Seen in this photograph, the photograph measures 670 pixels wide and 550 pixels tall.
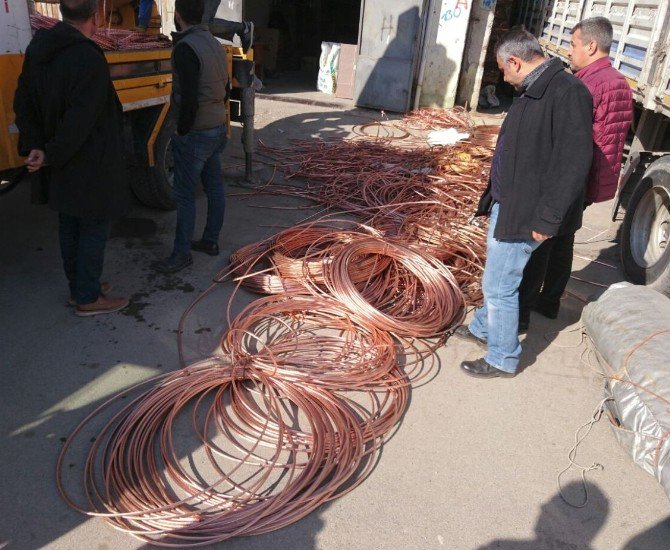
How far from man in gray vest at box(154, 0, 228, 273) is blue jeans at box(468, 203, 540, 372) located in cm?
214

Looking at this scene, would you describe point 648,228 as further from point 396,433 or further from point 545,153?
point 396,433

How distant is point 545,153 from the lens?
2.80 m

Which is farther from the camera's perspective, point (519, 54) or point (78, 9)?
point (78, 9)

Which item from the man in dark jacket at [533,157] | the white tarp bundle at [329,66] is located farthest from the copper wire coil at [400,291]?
the white tarp bundle at [329,66]

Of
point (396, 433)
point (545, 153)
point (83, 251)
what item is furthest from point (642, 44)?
point (83, 251)

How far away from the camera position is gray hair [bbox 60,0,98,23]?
2998mm

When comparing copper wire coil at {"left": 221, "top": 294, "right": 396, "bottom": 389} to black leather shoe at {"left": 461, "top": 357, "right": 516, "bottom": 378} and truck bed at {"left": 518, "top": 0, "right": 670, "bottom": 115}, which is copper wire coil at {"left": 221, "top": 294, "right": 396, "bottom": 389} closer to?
black leather shoe at {"left": 461, "top": 357, "right": 516, "bottom": 378}

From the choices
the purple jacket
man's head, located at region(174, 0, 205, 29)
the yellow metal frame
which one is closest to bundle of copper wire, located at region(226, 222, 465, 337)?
the purple jacket

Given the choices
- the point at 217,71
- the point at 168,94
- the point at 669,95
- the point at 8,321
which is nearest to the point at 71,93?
the point at 217,71

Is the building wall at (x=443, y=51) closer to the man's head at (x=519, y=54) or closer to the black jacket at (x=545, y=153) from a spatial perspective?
the man's head at (x=519, y=54)

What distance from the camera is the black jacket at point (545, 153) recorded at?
2.71m

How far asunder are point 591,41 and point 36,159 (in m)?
3.39

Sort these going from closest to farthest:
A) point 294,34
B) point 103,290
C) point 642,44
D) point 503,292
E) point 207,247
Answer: point 503,292
point 103,290
point 207,247
point 642,44
point 294,34

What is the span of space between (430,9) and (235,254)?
7893 mm
